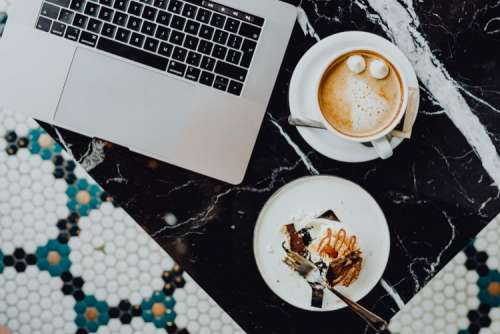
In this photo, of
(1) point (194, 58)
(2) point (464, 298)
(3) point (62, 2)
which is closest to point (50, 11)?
(3) point (62, 2)

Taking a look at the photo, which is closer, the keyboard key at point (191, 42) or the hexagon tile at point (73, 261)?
the keyboard key at point (191, 42)

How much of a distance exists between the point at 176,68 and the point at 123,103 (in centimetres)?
11

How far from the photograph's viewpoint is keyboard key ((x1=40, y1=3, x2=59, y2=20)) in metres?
1.00

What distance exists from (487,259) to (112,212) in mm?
700

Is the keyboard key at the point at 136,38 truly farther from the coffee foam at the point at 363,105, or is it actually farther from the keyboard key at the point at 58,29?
the coffee foam at the point at 363,105

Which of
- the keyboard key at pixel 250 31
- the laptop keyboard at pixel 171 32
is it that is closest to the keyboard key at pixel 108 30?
the laptop keyboard at pixel 171 32

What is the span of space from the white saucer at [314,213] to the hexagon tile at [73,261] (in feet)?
0.51

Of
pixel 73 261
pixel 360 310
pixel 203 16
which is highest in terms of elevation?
pixel 203 16

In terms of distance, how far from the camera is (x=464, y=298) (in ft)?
3.72

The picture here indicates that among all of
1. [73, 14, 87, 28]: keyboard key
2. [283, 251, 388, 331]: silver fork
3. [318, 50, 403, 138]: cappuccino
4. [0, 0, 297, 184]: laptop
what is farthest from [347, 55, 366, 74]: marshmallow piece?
[73, 14, 87, 28]: keyboard key

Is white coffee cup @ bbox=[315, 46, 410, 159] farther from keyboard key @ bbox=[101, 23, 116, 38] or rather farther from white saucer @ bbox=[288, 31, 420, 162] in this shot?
keyboard key @ bbox=[101, 23, 116, 38]

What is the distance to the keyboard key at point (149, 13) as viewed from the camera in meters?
1.00

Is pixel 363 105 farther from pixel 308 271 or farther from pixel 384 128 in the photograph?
pixel 308 271

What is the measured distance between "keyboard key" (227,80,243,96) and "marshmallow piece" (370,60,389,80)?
0.69 feet
